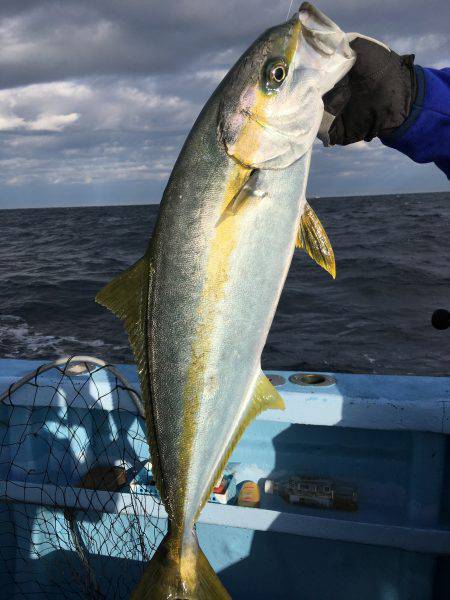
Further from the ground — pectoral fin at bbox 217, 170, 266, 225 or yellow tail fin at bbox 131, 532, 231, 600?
pectoral fin at bbox 217, 170, 266, 225

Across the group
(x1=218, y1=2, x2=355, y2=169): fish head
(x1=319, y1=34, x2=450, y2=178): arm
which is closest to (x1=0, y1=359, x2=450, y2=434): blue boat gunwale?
(x1=319, y1=34, x2=450, y2=178): arm

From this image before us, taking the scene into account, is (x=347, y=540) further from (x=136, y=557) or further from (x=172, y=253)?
(x=172, y=253)

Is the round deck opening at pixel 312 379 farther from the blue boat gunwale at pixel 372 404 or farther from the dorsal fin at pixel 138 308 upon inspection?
the dorsal fin at pixel 138 308

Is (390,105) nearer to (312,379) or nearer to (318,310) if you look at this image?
(312,379)

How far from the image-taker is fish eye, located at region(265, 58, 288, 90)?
1.80 meters

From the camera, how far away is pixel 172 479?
2.02m

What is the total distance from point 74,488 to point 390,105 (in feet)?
9.52

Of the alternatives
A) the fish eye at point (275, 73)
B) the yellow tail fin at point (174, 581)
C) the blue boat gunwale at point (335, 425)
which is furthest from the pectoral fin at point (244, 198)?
the blue boat gunwale at point (335, 425)

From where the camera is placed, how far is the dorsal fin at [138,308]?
194 cm

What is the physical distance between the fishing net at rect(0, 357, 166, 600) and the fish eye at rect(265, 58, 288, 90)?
2172 millimetres

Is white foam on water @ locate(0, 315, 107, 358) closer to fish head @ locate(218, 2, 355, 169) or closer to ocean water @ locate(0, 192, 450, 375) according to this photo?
ocean water @ locate(0, 192, 450, 375)

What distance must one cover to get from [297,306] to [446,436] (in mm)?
11622

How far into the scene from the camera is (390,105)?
7.30 feet

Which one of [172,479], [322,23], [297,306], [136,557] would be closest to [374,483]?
[136,557]
